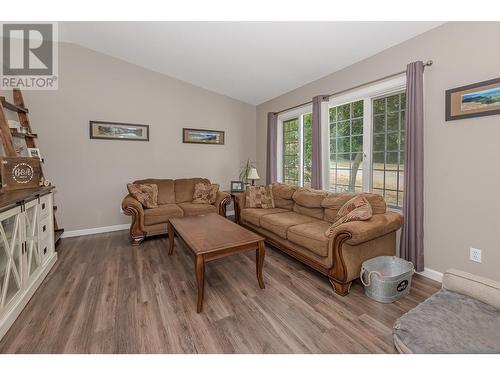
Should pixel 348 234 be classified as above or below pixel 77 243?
above

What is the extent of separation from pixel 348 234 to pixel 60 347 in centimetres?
220

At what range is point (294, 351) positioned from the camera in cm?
149

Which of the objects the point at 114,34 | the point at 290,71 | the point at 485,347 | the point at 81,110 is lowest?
the point at 485,347

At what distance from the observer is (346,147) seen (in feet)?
11.1

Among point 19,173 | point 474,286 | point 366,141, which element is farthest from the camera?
point 366,141

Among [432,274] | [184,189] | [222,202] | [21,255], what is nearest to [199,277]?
[21,255]

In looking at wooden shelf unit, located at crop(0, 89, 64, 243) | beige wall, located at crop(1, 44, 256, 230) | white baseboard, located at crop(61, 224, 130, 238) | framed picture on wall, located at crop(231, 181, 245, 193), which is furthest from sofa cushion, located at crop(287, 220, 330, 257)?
wooden shelf unit, located at crop(0, 89, 64, 243)

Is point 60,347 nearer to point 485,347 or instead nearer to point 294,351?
point 294,351

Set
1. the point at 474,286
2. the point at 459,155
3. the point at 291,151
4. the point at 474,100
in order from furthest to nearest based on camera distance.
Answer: the point at 291,151, the point at 459,155, the point at 474,100, the point at 474,286

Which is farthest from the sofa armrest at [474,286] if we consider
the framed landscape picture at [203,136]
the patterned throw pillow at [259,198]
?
the framed landscape picture at [203,136]

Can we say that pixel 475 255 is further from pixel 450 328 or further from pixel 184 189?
pixel 184 189

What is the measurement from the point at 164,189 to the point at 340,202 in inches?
117

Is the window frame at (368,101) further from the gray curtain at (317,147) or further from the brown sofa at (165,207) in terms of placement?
the brown sofa at (165,207)
